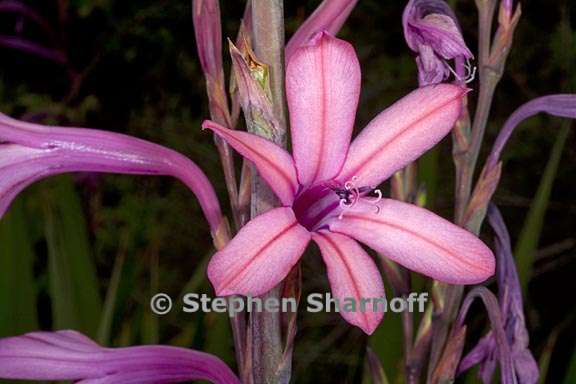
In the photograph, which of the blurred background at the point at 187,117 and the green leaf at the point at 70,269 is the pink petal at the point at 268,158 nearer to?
the green leaf at the point at 70,269

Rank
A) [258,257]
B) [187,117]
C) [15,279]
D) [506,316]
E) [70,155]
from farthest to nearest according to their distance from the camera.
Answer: [187,117]
[15,279]
[506,316]
[70,155]
[258,257]

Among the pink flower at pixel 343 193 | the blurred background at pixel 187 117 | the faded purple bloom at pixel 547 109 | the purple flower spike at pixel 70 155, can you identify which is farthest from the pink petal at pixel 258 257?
the blurred background at pixel 187 117

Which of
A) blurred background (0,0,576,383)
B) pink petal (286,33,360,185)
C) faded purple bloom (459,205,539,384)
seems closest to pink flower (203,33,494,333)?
pink petal (286,33,360,185)

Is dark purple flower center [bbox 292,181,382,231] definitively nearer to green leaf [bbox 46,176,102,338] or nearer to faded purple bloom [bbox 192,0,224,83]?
faded purple bloom [bbox 192,0,224,83]

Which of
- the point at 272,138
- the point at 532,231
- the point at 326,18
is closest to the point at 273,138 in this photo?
the point at 272,138

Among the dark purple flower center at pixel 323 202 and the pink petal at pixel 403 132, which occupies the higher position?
the pink petal at pixel 403 132

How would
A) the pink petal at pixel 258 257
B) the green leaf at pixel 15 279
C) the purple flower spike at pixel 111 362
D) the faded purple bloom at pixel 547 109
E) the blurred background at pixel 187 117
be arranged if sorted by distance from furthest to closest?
the blurred background at pixel 187 117
the green leaf at pixel 15 279
the faded purple bloom at pixel 547 109
the purple flower spike at pixel 111 362
the pink petal at pixel 258 257

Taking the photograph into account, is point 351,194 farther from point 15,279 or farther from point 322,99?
point 15,279
